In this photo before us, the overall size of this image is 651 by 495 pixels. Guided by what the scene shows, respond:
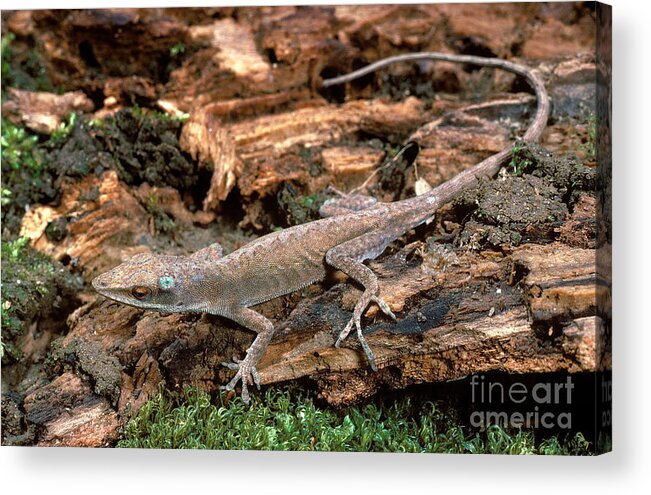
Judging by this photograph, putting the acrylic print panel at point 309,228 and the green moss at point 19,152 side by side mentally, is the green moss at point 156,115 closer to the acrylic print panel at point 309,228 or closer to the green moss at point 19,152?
the acrylic print panel at point 309,228

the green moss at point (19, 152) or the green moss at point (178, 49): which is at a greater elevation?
the green moss at point (178, 49)

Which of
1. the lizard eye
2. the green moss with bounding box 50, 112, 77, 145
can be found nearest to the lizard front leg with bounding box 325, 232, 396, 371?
the lizard eye

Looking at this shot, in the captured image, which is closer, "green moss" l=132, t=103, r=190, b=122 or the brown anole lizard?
the brown anole lizard

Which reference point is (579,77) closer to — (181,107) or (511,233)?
(511,233)

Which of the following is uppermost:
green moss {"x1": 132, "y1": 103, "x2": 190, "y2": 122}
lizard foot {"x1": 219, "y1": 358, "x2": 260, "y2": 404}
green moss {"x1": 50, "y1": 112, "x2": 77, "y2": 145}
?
green moss {"x1": 132, "y1": 103, "x2": 190, "y2": 122}

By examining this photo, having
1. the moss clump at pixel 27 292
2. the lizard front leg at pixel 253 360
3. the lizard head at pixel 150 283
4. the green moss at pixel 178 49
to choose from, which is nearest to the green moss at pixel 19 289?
the moss clump at pixel 27 292

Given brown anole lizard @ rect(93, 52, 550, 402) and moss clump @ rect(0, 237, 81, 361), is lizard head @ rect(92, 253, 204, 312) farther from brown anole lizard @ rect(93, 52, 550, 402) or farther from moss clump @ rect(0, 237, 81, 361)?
moss clump @ rect(0, 237, 81, 361)

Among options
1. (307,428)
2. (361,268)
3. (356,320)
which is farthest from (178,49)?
(307,428)

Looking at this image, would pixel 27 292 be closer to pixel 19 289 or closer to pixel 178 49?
pixel 19 289
